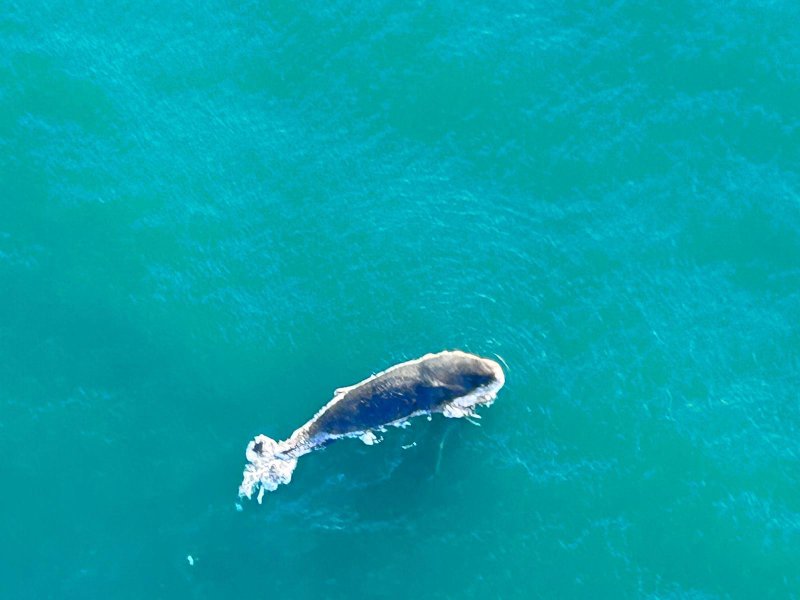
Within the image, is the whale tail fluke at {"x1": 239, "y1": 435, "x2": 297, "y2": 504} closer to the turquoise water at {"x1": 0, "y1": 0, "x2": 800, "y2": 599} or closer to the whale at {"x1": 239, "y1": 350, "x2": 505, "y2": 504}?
the whale at {"x1": 239, "y1": 350, "x2": 505, "y2": 504}

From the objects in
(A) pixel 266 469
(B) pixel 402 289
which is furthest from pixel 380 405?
(B) pixel 402 289

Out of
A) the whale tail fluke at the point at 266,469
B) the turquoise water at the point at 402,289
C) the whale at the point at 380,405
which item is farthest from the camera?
the whale at the point at 380,405

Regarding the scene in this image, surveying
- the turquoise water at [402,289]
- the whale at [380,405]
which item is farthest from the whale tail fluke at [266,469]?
the turquoise water at [402,289]

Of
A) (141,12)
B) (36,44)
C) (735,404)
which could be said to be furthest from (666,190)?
(36,44)

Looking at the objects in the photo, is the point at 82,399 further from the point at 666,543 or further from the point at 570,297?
the point at 666,543

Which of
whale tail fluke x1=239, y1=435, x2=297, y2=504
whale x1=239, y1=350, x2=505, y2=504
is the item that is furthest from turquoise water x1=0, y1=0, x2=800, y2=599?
whale x1=239, y1=350, x2=505, y2=504

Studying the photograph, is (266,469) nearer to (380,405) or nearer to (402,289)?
(380,405)

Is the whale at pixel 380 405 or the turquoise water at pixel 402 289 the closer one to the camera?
the turquoise water at pixel 402 289

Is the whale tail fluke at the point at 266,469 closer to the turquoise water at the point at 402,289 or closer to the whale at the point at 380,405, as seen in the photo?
the whale at the point at 380,405
